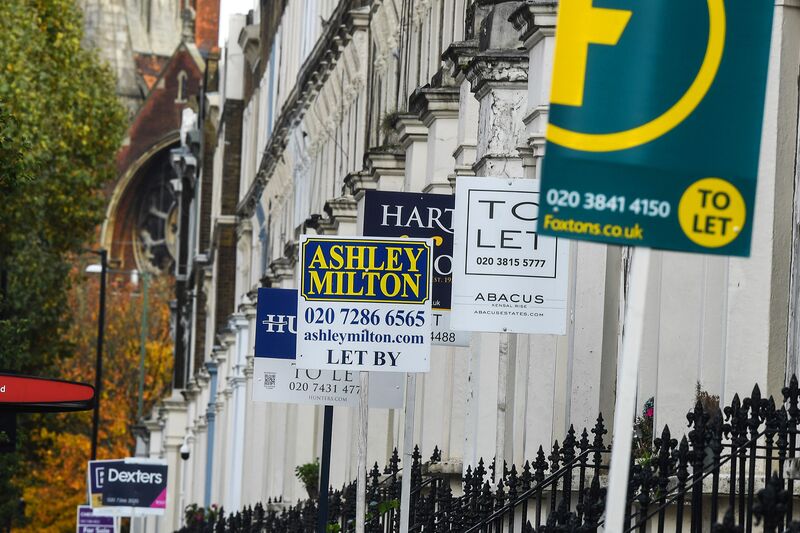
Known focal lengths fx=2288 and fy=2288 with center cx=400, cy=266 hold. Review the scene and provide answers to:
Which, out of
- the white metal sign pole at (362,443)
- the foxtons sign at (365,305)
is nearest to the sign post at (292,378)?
the white metal sign pole at (362,443)

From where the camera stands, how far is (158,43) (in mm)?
141000

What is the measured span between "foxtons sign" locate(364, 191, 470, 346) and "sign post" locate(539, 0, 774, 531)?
808cm

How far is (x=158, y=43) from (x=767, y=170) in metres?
132

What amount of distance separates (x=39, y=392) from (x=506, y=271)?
5084mm

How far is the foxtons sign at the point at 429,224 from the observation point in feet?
49.3

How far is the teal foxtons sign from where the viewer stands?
6723mm

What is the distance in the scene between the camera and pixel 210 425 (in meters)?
54.7

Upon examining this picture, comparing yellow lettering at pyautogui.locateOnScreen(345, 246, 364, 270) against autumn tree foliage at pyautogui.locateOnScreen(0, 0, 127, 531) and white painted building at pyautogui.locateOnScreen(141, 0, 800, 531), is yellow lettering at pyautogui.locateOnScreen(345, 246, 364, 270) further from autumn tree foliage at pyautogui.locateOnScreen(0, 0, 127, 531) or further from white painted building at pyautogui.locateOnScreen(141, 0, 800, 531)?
autumn tree foliage at pyautogui.locateOnScreen(0, 0, 127, 531)

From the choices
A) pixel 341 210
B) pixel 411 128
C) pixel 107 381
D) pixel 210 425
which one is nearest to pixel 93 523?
pixel 210 425

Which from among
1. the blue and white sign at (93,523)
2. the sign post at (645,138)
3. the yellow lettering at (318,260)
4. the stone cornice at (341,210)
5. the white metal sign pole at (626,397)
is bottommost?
the blue and white sign at (93,523)

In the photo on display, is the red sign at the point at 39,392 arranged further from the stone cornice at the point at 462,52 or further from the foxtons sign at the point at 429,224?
the stone cornice at the point at 462,52

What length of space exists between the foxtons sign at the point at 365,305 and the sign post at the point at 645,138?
674cm

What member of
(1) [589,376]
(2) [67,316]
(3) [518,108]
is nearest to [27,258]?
(2) [67,316]

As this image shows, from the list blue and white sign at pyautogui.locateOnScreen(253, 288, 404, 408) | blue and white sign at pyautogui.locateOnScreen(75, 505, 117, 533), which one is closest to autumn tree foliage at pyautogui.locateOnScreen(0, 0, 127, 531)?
blue and white sign at pyautogui.locateOnScreen(75, 505, 117, 533)
